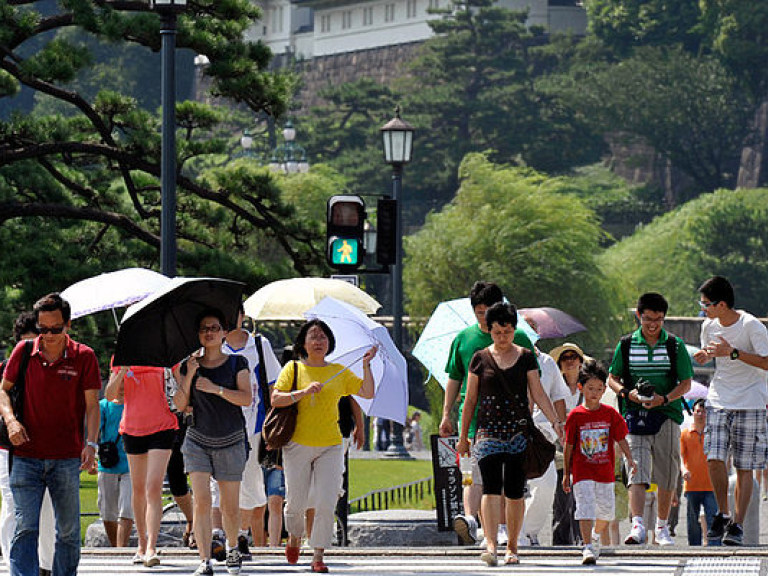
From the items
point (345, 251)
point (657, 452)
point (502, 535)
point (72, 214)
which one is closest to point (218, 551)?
point (502, 535)

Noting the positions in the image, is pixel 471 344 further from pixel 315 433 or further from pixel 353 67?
pixel 353 67

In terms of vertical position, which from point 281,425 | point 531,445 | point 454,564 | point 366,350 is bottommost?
point 454,564

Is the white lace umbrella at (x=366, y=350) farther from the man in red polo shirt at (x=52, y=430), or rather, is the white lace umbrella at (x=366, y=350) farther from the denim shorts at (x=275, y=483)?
the man in red polo shirt at (x=52, y=430)

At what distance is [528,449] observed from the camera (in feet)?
34.5

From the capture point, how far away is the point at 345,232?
17.1 metres

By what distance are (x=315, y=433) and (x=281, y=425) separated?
0.20 metres

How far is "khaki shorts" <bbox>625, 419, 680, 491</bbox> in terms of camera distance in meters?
12.0

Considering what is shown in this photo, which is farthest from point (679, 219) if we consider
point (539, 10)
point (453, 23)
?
point (539, 10)

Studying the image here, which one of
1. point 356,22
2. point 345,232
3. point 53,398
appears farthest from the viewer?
point 356,22

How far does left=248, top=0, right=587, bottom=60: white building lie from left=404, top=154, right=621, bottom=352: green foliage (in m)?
44.5

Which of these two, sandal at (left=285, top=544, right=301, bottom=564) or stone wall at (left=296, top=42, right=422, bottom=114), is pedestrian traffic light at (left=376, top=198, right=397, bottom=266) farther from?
stone wall at (left=296, top=42, right=422, bottom=114)

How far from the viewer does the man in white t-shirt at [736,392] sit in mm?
11562

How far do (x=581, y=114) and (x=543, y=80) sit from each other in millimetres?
2516

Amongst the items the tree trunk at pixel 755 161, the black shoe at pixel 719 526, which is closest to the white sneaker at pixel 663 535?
the black shoe at pixel 719 526
